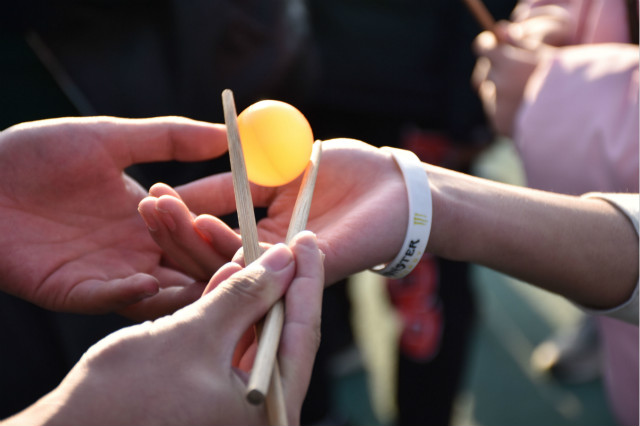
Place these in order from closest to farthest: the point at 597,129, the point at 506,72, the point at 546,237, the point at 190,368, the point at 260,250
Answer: the point at 190,368 < the point at 260,250 < the point at 546,237 < the point at 597,129 < the point at 506,72

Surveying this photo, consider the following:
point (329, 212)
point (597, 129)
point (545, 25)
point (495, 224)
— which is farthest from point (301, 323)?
point (545, 25)

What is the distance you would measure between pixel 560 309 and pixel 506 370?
50cm

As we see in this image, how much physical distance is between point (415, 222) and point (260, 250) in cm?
25

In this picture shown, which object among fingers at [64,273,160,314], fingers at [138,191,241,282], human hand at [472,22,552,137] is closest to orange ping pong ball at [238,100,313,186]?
fingers at [138,191,241,282]

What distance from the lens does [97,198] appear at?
963mm

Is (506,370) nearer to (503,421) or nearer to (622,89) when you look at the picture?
(503,421)

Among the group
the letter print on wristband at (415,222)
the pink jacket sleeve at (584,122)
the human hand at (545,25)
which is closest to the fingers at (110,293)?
the letter print on wristband at (415,222)

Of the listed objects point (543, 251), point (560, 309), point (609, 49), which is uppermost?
point (609, 49)

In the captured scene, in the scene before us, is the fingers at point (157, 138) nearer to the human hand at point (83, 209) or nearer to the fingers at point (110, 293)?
the human hand at point (83, 209)

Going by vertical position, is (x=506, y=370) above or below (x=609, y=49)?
below

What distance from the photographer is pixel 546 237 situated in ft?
2.95

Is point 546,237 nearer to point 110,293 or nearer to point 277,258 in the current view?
point 277,258

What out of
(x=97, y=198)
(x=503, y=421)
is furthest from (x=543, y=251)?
(x=503, y=421)

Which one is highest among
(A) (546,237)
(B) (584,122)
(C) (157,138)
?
(C) (157,138)
